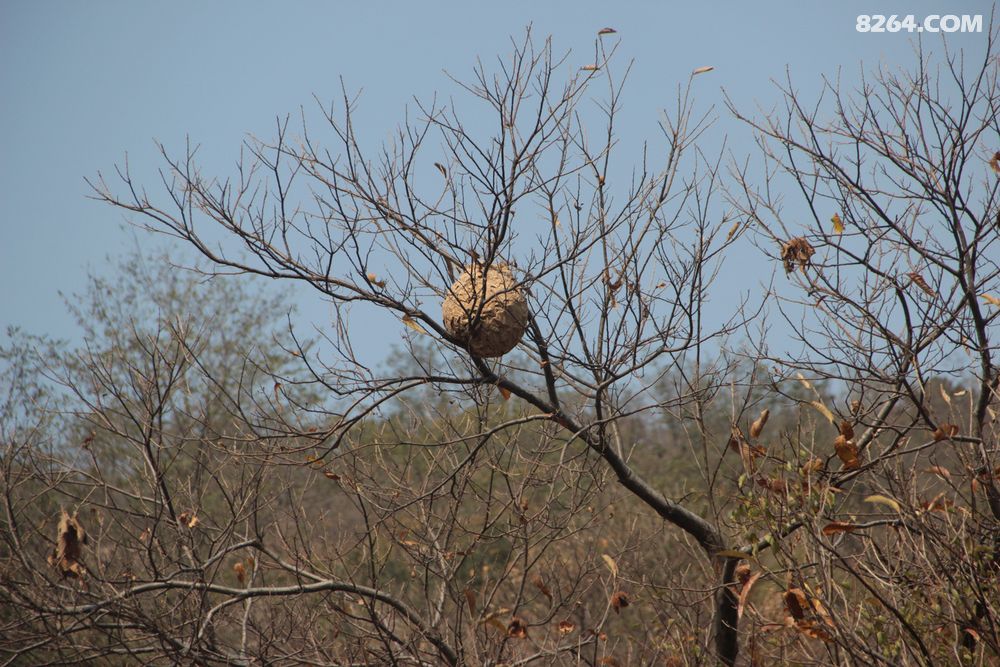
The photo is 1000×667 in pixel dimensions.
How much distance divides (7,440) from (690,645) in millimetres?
4583

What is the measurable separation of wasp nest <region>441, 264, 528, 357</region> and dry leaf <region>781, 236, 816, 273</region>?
1.60 m

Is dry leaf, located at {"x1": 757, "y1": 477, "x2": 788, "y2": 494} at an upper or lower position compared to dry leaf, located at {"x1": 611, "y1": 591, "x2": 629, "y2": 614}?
upper

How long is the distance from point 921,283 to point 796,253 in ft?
2.34

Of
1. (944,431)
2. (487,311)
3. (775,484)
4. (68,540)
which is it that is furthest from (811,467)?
(68,540)

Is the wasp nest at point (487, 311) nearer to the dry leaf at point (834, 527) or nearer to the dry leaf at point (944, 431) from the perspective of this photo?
the dry leaf at point (834, 527)

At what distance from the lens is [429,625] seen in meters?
5.54

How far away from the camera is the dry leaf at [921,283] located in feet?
16.5

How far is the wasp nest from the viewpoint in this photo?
4113mm

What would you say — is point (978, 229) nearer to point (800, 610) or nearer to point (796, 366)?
point (796, 366)

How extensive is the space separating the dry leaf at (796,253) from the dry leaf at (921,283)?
60 centimetres

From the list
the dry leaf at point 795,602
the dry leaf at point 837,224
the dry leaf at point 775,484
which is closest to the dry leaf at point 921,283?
the dry leaf at point 837,224

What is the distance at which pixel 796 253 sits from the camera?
5008 millimetres

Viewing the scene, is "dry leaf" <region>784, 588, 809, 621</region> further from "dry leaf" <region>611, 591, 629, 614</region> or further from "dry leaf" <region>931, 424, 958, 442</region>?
"dry leaf" <region>611, 591, 629, 614</region>

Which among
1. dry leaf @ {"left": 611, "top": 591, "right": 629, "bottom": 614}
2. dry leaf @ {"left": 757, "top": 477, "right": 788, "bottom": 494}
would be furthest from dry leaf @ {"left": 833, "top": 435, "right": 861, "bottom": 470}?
dry leaf @ {"left": 611, "top": 591, "right": 629, "bottom": 614}
